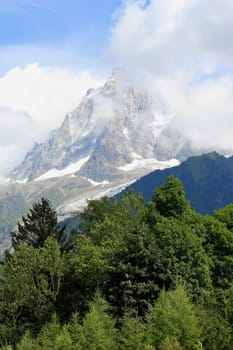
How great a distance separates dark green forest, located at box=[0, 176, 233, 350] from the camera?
4134 cm

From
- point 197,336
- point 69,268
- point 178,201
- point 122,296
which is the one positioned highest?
point 178,201

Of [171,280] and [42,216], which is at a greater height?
[42,216]

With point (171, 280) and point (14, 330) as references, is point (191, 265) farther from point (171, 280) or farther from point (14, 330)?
point (14, 330)

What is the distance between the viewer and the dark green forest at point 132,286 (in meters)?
41.3

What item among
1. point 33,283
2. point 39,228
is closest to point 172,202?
point 33,283

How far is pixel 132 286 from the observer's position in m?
51.0

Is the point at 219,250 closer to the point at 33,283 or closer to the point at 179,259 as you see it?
the point at 179,259

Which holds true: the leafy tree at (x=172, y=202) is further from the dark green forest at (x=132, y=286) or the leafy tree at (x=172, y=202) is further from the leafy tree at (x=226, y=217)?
the leafy tree at (x=226, y=217)

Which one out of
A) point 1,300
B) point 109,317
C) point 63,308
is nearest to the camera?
point 109,317

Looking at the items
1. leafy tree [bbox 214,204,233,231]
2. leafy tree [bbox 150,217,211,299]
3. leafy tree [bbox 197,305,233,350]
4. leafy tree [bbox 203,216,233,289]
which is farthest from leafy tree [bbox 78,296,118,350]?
leafy tree [bbox 214,204,233,231]

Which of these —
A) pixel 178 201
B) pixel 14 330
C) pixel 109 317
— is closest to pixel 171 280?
pixel 109 317

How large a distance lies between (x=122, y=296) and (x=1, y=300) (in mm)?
20398

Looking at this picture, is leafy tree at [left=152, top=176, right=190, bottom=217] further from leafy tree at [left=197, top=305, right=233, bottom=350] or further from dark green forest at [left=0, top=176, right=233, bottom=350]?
leafy tree at [left=197, top=305, right=233, bottom=350]

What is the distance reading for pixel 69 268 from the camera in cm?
6066
